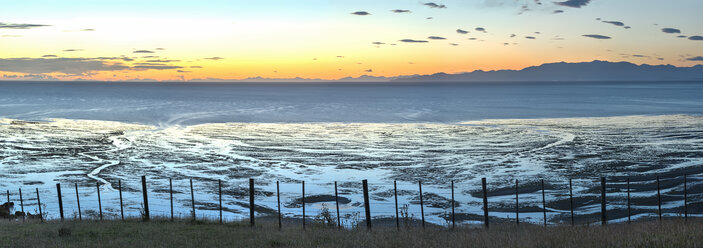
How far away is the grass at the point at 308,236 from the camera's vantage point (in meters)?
15.0

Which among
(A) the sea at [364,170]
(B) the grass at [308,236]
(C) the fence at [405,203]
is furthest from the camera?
(A) the sea at [364,170]

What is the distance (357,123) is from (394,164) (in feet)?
130

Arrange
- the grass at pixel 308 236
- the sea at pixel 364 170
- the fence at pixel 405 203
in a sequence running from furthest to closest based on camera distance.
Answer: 1. the sea at pixel 364 170
2. the fence at pixel 405 203
3. the grass at pixel 308 236

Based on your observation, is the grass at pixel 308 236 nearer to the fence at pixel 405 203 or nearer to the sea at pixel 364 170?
the sea at pixel 364 170

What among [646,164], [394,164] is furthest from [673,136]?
[394,164]

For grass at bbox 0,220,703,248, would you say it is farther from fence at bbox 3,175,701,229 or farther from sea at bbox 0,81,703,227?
fence at bbox 3,175,701,229

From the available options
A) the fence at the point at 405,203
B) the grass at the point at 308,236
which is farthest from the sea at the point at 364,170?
the grass at the point at 308,236

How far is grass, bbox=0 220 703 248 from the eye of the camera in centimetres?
1501

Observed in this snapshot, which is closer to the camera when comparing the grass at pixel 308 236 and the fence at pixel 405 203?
the grass at pixel 308 236

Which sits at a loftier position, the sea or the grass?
the grass

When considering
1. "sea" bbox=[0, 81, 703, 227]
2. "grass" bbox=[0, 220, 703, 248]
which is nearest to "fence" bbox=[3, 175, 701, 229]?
"sea" bbox=[0, 81, 703, 227]

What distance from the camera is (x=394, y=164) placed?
134 ft

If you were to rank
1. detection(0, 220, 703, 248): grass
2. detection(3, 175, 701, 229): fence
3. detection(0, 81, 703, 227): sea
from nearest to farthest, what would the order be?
1. detection(0, 220, 703, 248): grass
2. detection(3, 175, 701, 229): fence
3. detection(0, 81, 703, 227): sea

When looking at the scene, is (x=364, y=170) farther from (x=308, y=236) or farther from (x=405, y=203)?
(x=308, y=236)
